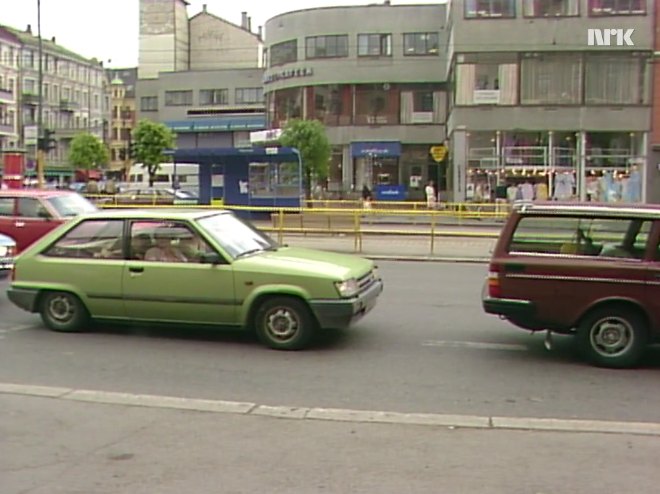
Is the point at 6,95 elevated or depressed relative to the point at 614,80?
elevated

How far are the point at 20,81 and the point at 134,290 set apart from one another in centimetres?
8664

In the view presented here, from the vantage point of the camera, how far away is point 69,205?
15.2 metres

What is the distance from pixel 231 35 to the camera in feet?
302

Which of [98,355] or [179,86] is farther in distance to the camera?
[179,86]

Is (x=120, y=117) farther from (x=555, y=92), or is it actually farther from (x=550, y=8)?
(x=555, y=92)

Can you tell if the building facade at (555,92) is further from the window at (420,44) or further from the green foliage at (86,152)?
the green foliage at (86,152)

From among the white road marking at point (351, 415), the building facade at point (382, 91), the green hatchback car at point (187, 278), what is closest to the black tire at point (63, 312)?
the green hatchback car at point (187, 278)

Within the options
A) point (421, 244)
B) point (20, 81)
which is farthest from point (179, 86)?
point (421, 244)

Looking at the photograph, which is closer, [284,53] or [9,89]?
[284,53]

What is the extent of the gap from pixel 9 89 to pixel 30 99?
386 centimetres

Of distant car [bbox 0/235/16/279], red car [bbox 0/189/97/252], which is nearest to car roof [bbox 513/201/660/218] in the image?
distant car [bbox 0/235/16/279]

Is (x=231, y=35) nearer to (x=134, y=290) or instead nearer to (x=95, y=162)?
(x=95, y=162)

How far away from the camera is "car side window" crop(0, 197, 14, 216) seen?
14.9 meters

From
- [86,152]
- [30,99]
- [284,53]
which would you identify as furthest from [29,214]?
[30,99]
